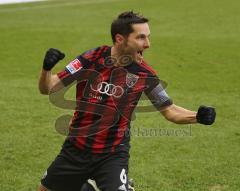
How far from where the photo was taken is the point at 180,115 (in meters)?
5.44

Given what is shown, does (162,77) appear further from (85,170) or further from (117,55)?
(85,170)

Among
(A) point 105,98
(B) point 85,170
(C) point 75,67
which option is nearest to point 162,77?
(C) point 75,67

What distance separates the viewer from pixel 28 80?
15.0 meters

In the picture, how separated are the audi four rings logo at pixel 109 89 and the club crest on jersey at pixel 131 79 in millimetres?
99

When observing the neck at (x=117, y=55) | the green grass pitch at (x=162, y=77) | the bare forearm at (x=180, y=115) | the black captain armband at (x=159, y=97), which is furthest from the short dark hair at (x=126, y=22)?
the green grass pitch at (x=162, y=77)

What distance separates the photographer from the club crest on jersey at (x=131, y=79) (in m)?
5.33

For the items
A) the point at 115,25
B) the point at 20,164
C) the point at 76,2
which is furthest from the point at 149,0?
the point at 115,25

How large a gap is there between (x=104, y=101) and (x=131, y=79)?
1.08 feet

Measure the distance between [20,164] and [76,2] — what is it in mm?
25725

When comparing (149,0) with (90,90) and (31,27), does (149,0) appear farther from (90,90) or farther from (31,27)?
(90,90)

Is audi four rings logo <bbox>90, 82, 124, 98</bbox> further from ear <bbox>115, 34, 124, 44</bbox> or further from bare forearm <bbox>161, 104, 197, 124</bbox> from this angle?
bare forearm <bbox>161, 104, 197, 124</bbox>

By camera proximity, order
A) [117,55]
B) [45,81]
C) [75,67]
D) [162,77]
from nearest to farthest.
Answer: [45,81] → [117,55] → [75,67] → [162,77]

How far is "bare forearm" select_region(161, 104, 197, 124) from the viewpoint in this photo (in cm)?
536

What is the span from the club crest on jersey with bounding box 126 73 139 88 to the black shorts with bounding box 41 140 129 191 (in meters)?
0.64
